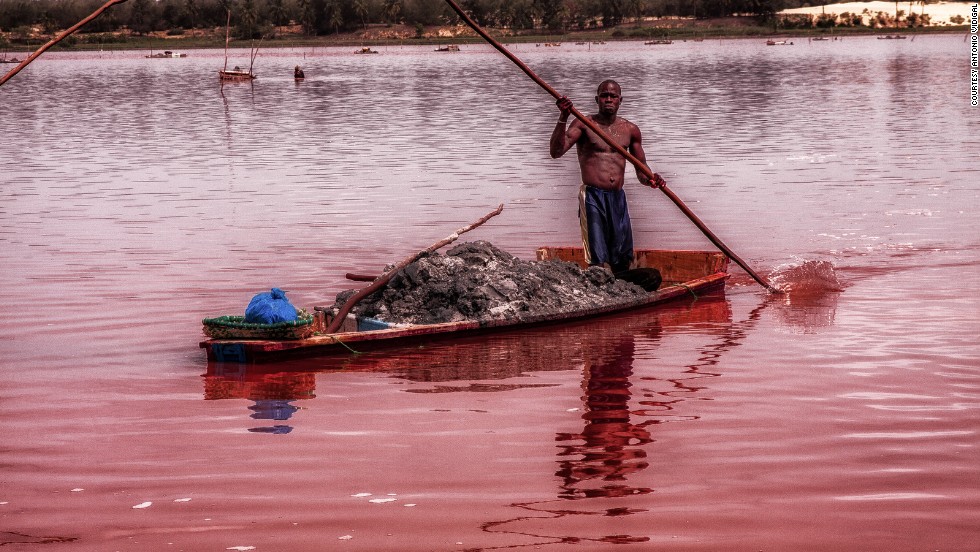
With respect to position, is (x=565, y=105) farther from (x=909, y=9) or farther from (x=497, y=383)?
(x=909, y=9)

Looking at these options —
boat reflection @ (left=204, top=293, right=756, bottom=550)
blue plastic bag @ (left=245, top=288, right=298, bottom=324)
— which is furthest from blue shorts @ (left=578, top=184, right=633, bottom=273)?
blue plastic bag @ (left=245, top=288, right=298, bottom=324)

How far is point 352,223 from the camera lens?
13438 millimetres

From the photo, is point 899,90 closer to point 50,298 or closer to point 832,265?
point 832,265

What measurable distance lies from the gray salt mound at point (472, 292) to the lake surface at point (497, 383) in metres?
0.18

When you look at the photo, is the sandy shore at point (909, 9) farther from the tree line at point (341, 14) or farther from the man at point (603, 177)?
the man at point (603, 177)

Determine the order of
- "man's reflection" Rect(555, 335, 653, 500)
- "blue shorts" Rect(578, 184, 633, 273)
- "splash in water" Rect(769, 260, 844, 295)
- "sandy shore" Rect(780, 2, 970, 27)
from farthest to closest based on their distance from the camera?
1. "sandy shore" Rect(780, 2, 970, 27)
2. "splash in water" Rect(769, 260, 844, 295)
3. "blue shorts" Rect(578, 184, 633, 273)
4. "man's reflection" Rect(555, 335, 653, 500)

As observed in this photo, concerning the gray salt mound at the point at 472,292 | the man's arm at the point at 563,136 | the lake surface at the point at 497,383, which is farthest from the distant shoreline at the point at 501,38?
the gray salt mound at the point at 472,292

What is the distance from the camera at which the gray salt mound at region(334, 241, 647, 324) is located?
7887 mm

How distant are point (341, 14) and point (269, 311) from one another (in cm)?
12713

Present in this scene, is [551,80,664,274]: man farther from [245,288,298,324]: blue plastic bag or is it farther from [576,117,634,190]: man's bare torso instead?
[245,288,298,324]: blue plastic bag

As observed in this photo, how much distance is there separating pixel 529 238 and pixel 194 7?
118 metres

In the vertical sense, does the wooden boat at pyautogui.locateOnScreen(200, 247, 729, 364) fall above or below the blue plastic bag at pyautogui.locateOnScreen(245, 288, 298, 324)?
below

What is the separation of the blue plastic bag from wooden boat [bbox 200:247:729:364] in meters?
0.12

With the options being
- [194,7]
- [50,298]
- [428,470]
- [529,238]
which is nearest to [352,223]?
[529,238]
